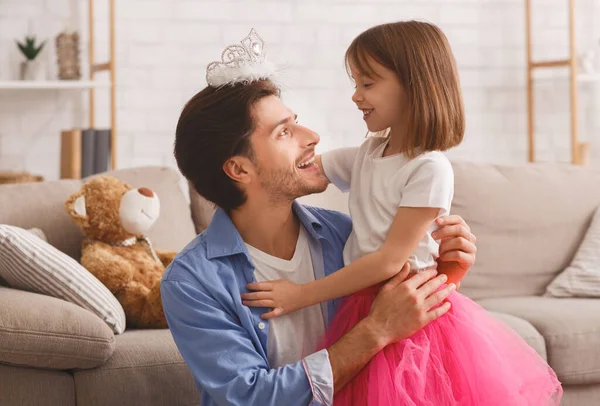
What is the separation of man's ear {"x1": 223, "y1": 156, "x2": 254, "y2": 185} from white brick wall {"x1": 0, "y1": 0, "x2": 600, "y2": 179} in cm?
207

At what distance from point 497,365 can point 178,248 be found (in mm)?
1447

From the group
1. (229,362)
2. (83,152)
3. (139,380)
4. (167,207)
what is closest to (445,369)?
(229,362)

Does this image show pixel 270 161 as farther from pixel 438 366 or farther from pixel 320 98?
pixel 320 98

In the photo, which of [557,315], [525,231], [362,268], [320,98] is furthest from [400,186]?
[320,98]

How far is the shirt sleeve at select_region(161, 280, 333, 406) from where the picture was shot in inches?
61.6

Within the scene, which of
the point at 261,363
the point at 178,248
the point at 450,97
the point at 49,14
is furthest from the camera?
the point at 49,14

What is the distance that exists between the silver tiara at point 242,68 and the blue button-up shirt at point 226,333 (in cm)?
29

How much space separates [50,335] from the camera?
6.86 feet

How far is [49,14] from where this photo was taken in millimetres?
Result: 3918

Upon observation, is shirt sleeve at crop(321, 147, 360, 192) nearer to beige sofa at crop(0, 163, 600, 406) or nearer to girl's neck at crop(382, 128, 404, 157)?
girl's neck at crop(382, 128, 404, 157)

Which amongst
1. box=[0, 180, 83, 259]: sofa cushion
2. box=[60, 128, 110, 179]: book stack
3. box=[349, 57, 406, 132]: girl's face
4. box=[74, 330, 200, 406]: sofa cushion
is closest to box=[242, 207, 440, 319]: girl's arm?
box=[349, 57, 406, 132]: girl's face

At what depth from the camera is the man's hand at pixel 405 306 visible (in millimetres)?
1623

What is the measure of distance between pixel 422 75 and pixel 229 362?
688 mm

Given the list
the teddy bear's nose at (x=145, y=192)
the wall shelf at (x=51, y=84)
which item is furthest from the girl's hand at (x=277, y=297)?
the wall shelf at (x=51, y=84)
